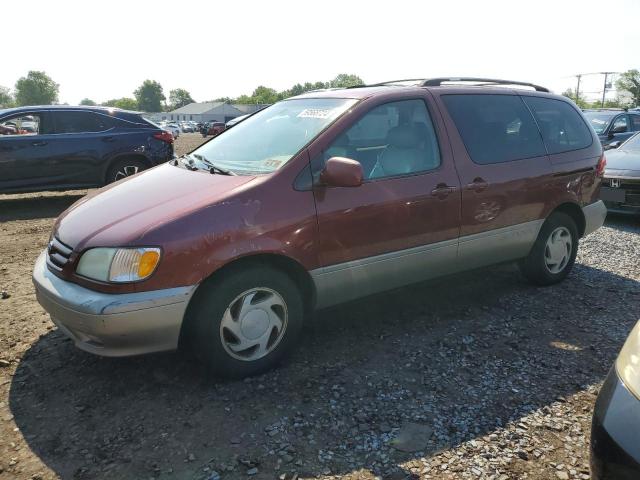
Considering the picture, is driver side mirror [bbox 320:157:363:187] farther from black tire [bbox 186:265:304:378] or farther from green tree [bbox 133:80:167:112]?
green tree [bbox 133:80:167:112]

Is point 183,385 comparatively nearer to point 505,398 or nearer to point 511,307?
point 505,398

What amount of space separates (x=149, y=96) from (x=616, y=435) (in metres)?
154

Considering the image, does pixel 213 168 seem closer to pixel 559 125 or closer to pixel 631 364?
pixel 631 364

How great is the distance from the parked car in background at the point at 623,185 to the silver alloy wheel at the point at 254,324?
6129 millimetres

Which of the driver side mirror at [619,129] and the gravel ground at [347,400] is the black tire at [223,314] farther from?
the driver side mirror at [619,129]

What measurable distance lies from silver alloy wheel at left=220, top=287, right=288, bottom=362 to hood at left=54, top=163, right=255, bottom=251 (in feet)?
2.03

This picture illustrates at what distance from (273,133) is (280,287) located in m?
1.21

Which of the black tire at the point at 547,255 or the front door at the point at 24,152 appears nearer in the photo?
the black tire at the point at 547,255

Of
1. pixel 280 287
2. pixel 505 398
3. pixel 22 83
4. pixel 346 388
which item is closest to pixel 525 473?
pixel 505 398

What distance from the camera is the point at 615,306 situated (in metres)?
4.31

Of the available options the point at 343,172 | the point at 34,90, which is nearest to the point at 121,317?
the point at 343,172

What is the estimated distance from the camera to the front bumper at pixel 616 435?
64.3 inches

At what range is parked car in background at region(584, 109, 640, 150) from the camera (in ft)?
36.9

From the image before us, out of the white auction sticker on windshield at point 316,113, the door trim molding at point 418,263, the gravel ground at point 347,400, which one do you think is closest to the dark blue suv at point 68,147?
the gravel ground at point 347,400
